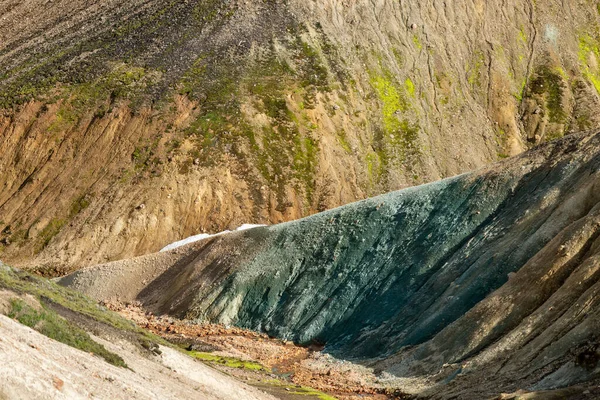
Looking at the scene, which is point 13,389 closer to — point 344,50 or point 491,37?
point 344,50

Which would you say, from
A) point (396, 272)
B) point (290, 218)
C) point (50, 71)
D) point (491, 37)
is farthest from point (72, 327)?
point (491, 37)

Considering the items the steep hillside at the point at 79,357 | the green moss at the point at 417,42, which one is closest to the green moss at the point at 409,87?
the green moss at the point at 417,42

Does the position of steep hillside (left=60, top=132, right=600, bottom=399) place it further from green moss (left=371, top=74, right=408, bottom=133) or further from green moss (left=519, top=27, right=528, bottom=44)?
green moss (left=519, top=27, right=528, bottom=44)

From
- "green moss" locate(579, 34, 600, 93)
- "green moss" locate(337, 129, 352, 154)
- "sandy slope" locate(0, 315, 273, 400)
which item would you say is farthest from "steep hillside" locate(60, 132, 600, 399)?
"green moss" locate(579, 34, 600, 93)

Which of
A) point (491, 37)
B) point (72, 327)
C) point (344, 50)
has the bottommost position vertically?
point (491, 37)

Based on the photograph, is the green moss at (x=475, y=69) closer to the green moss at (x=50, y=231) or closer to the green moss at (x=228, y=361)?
the green moss at (x=50, y=231)

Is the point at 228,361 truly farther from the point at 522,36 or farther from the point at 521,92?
the point at 522,36

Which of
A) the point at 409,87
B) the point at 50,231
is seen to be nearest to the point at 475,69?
the point at 409,87
